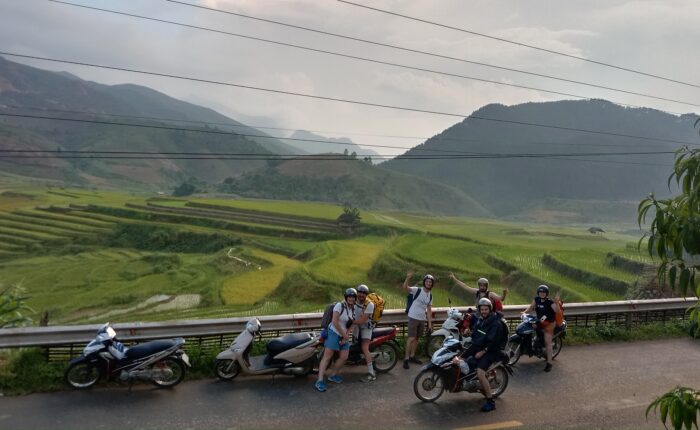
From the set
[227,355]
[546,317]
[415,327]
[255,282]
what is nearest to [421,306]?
[415,327]

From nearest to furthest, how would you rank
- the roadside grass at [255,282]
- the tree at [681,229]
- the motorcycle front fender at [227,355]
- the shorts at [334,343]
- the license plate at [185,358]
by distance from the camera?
the tree at [681,229], the license plate at [185,358], the motorcycle front fender at [227,355], the shorts at [334,343], the roadside grass at [255,282]

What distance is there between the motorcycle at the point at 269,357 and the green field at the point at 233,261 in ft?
46.4

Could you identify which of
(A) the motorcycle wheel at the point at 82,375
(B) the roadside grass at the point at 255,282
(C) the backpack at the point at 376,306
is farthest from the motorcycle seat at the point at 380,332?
(B) the roadside grass at the point at 255,282

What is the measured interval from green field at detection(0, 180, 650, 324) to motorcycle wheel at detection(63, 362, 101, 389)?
622 inches

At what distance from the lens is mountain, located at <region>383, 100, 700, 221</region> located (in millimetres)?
155125

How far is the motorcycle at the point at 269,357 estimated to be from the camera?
304 inches

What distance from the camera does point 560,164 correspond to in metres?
171

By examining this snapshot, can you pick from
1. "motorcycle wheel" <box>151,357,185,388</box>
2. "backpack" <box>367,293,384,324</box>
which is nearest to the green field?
"backpack" <box>367,293,384,324</box>

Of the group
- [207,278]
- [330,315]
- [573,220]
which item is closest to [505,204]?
[573,220]

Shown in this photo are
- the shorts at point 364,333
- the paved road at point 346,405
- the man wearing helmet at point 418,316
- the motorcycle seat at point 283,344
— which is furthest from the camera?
the man wearing helmet at point 418,316

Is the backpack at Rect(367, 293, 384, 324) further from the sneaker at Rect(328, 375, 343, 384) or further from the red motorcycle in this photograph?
the sneaker at Rect(328, 375, 343, 384)

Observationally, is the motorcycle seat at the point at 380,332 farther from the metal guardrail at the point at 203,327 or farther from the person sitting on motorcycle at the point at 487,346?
the person sitting on motorcycle at the point at 487,346

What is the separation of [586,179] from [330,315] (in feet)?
570

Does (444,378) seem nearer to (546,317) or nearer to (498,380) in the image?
(498,380)
